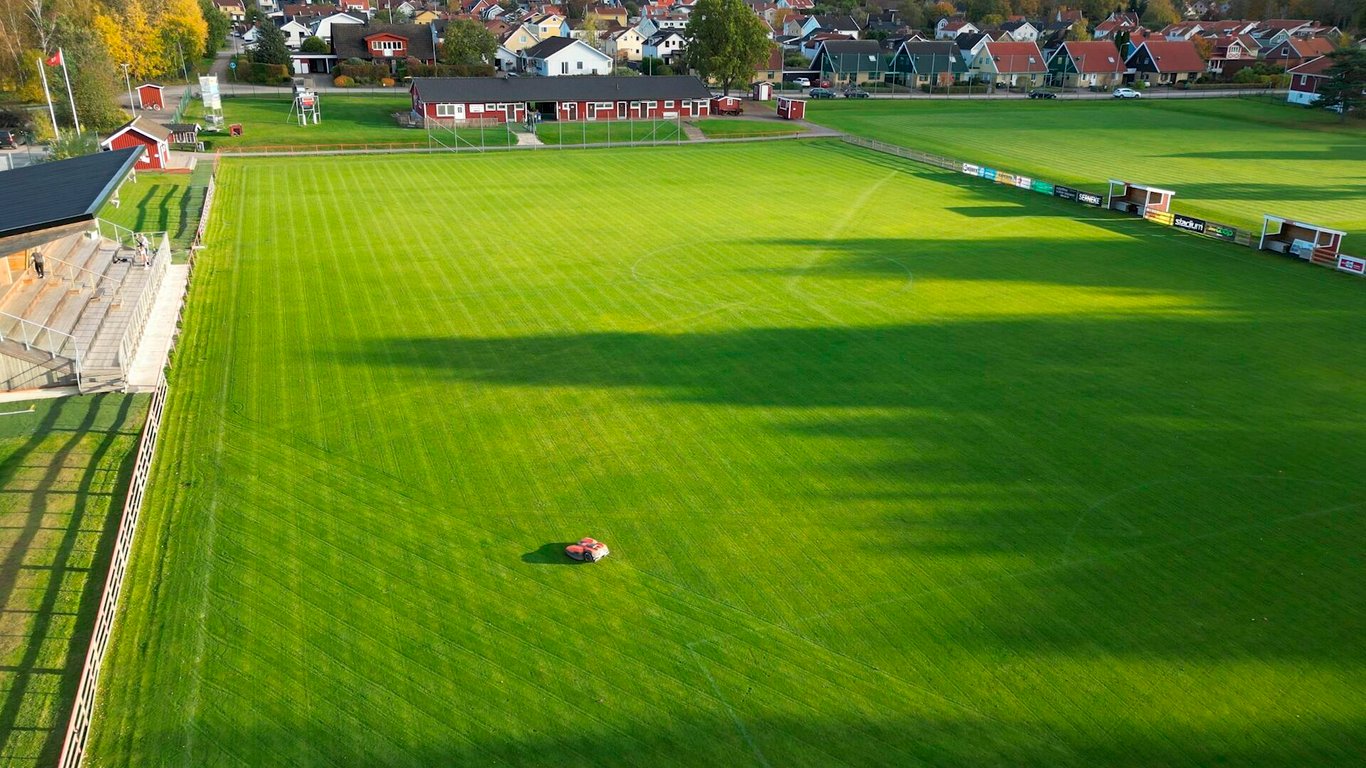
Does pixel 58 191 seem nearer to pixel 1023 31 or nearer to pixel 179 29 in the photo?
pixel 179 29

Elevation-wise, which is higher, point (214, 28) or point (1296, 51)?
point (214, 28)

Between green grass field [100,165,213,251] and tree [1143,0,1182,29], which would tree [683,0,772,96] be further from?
tree [1143,0,1182,29]

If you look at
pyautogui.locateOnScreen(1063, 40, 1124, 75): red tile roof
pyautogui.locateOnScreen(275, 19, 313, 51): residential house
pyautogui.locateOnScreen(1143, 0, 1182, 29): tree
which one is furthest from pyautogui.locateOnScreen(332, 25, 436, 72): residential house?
pyautogui.locateOnScreen(1143, 0, 1182, 29): tree

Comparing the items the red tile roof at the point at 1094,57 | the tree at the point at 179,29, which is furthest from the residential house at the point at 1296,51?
the tree at the point at 179,29

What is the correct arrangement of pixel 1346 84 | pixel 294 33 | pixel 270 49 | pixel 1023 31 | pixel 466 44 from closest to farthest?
pixel 1346 84 → pixel 270 49 → pixel 466 44 → pixel 294 33 → pixel 1023 31

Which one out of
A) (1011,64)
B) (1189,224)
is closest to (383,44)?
(1011,64)

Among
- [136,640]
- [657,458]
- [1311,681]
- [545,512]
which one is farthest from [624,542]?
[1311,681]

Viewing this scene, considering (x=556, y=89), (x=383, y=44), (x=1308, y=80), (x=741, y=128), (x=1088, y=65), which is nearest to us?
(x=741, y=128)
